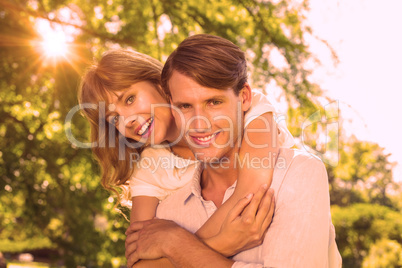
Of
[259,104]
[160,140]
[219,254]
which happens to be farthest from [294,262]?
[160,140]

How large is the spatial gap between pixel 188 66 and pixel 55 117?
462cm

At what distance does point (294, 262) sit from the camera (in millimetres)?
2199

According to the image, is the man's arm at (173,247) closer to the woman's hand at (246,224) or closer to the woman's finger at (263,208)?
the woman's hand at (246,224)

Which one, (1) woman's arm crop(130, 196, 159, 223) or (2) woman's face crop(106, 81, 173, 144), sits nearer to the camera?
(1) woman's arm crop(130, 196, 159, 223)

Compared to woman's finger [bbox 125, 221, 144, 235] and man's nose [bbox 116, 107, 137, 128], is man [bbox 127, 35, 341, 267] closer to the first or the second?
woman's finger [bbox 125, 221, 144, 235]

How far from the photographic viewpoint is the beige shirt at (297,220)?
7.27 ft

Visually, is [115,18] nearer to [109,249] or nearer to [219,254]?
[109,249]

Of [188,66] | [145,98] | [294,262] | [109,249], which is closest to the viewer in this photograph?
[294,262]

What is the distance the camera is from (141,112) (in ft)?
11.0

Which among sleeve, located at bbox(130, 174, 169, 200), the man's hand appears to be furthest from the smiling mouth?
sleeve, located at bbox(130, 174, 169, 200)

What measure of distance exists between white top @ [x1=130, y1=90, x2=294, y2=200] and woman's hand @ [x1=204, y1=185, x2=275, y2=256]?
0.61m

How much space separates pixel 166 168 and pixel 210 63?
1011 mm

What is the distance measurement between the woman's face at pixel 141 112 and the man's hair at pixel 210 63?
22.7 inches

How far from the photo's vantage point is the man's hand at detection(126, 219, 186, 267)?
2.54 meters
